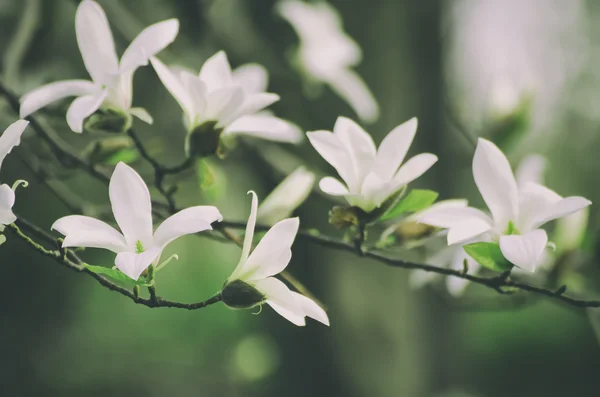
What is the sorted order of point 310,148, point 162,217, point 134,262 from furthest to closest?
point 310,148, point 162,217, point 134,262

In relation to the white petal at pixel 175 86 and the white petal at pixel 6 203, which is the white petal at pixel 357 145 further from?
the white petal at pixel 6 203

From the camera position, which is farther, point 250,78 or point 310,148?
point 310,148

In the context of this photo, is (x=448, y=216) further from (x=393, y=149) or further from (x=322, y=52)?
(x=322, y=52)

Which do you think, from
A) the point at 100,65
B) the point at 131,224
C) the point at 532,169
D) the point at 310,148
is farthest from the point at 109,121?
the point at 310,148

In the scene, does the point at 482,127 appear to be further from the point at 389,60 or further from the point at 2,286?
the point at 2,286

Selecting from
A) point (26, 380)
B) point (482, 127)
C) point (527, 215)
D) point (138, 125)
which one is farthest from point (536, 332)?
point (527, 215)

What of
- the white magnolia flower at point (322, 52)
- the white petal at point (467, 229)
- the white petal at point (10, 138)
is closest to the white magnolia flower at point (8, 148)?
the white petal at point (10, 138)

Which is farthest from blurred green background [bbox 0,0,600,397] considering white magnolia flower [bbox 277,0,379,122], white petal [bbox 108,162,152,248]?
white petal [bbox 108,162,152,248]
